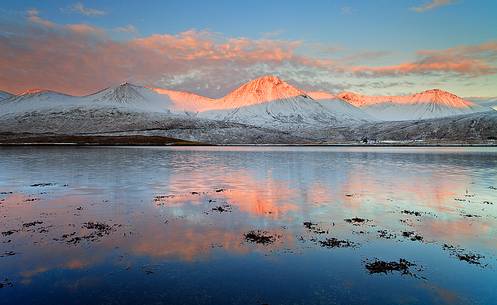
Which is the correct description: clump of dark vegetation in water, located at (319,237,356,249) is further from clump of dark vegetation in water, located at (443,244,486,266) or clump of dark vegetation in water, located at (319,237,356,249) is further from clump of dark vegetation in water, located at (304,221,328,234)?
clump of dark vegetation in water, located at (443,244,486,266)

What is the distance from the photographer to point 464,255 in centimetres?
1898

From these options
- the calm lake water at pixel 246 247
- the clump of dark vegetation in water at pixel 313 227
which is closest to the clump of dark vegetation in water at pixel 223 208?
the calm lake water at pixel 246 247

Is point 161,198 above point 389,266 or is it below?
above

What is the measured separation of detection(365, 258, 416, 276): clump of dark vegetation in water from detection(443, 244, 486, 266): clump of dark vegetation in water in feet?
9.12

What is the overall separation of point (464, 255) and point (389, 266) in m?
4.45

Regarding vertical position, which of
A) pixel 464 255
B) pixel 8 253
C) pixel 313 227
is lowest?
pixel 464 255

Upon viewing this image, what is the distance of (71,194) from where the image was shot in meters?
37.3

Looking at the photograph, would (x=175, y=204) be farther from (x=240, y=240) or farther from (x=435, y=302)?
(x=435, y=302)

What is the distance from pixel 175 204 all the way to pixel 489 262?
22.1 metres

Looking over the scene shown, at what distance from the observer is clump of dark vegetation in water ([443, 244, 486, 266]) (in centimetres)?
1817

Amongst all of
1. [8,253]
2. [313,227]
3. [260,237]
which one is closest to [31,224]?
[8,253]

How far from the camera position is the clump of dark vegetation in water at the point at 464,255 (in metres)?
18.2

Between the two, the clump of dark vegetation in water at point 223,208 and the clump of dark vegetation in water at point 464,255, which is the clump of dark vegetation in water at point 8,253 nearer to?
the clump of dark vegetation in water at point 223,208

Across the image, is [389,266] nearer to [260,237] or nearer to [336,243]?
[336,243]
